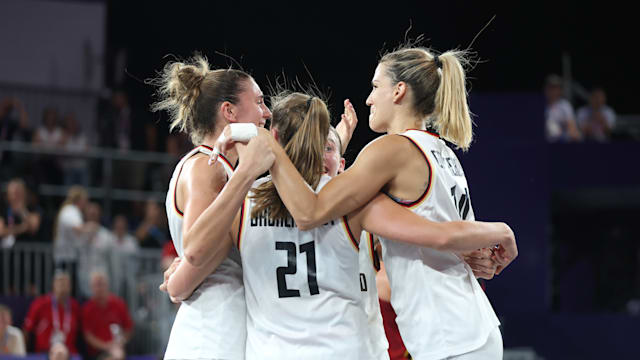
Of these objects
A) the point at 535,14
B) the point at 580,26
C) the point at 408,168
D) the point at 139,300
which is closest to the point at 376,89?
the point at 408,168

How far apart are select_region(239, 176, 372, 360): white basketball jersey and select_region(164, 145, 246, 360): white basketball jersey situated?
6 centimetres

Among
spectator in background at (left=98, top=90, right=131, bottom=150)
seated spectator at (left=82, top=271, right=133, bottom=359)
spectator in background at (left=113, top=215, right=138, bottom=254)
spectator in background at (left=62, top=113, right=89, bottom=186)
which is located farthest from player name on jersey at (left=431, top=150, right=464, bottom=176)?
spectator in background at (left=98, top=90, right=131, bottom=150)

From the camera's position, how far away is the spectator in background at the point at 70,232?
937 cm

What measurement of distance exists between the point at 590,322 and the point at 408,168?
596cm

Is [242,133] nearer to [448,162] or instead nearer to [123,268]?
[448,162]

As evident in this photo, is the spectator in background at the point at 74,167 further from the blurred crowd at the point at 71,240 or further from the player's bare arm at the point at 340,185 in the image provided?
the player's bare arm at the point at 340,185

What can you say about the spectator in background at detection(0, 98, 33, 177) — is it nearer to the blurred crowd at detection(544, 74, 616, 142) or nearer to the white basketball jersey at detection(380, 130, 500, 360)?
the blurred crowd at detection(544, 74, 616, 142)

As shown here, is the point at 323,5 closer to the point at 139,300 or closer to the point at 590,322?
the point at 139,300

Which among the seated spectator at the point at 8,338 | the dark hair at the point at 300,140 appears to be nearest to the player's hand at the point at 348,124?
the dark hair at the point at 300,140

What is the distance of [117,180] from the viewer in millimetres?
11453

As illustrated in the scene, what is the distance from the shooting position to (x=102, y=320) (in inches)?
346

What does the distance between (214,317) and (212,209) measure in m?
0.46

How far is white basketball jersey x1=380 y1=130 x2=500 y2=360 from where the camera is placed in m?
3.10

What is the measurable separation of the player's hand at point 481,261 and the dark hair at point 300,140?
69 cm
